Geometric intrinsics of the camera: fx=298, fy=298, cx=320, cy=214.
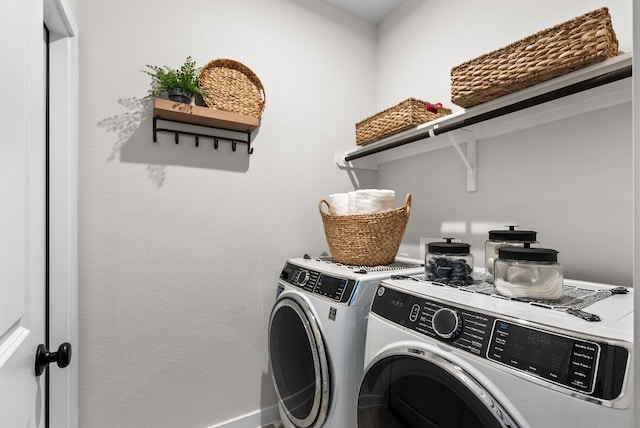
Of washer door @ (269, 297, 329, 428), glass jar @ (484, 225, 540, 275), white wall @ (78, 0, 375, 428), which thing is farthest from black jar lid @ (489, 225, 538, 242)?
white wall @ (78, 0, 375, 428)

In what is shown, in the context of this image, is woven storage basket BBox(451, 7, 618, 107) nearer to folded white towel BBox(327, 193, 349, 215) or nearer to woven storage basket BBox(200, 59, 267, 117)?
folded white towel BBox(327, 193, 349, 215)

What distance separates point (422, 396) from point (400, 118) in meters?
1.23

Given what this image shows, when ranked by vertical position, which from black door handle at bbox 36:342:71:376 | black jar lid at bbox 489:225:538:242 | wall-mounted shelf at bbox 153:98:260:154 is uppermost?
wall-mounted shelf at bbox 153:98:260:154

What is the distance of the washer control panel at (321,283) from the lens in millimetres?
1136

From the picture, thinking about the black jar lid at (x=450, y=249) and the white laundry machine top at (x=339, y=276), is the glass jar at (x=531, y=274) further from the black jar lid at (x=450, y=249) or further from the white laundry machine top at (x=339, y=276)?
the white laundry machine top at (x=339, y=276)

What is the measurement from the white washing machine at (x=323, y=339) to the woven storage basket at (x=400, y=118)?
708mm

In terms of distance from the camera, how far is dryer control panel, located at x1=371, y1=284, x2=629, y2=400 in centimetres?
51

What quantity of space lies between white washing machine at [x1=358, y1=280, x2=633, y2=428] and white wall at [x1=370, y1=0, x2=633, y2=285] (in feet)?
0.83

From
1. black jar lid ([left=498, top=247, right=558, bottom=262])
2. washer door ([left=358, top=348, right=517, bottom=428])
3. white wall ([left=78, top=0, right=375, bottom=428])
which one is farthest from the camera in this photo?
white wall ([left=78, top=0, right=375, bottom=428])

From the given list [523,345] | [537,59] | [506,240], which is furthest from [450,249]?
[537,59]

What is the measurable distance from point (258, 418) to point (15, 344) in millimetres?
1435

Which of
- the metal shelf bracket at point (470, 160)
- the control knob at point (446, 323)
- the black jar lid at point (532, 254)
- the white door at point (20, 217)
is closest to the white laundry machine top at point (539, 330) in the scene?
the control knob at point (446, 323)

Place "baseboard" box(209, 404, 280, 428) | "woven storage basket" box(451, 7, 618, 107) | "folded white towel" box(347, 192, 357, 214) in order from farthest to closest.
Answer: "baseboard" box(209, 404, 280, 428)
"folded white towel" box(347, 192, 357, 214)
"woven storage basket" box(451, 7, 618, 107)

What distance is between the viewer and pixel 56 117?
3.93 feet
